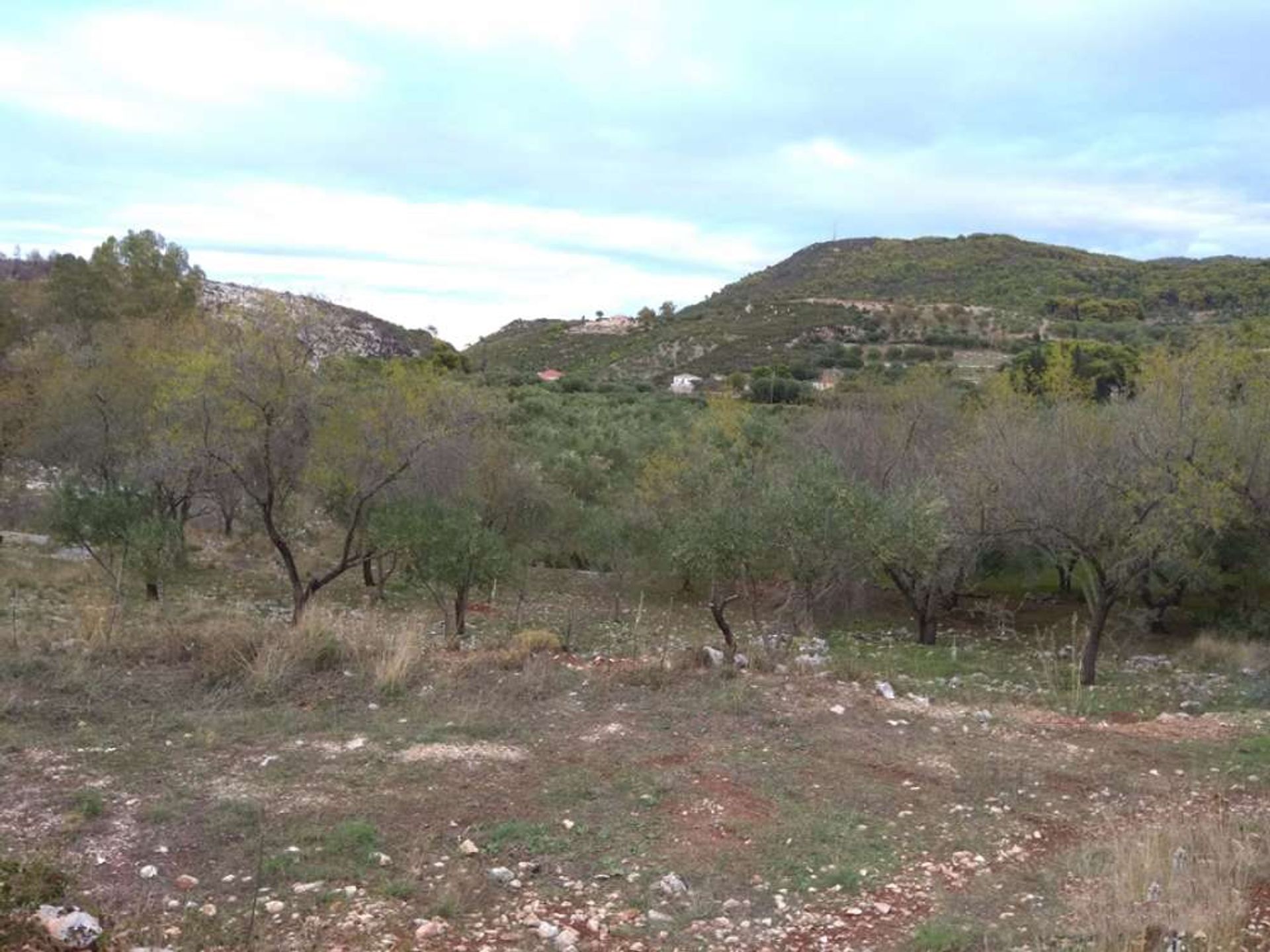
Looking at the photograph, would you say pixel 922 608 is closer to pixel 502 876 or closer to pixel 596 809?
pixel 596 809

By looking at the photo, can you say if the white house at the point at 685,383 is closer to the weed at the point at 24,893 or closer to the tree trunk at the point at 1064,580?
the tree trunk at the point at 1064,580

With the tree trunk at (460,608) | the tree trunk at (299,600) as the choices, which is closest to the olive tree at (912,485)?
the tree trunk at (460,608)

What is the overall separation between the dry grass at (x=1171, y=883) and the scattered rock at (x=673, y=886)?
92.0 inches

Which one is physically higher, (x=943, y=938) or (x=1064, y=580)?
(x=943, y=938)

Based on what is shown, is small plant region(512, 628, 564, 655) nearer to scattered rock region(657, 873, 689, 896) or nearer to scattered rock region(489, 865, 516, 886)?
scattered rock region(489, 865, 516, 886)

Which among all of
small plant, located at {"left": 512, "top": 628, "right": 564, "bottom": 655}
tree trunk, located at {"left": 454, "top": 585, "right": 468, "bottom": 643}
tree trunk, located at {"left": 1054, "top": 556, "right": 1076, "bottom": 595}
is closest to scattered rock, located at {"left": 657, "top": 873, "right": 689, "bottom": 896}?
small plant, located at {"left": 512, "top": 628, "right": 564, "bottom": 655}

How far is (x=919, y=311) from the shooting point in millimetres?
66250

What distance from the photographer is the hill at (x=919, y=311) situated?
5816cm

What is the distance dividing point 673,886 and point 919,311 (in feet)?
211

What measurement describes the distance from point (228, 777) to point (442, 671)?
3731 mm

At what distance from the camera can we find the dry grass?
5.13 m

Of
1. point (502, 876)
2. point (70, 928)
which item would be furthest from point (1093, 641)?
point (70, 928)

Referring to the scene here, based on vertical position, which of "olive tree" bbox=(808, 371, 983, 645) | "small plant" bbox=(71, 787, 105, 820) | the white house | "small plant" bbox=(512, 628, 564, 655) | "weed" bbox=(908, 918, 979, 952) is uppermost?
the white house

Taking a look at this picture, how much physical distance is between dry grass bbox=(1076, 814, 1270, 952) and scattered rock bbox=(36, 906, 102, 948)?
5.06 metres
